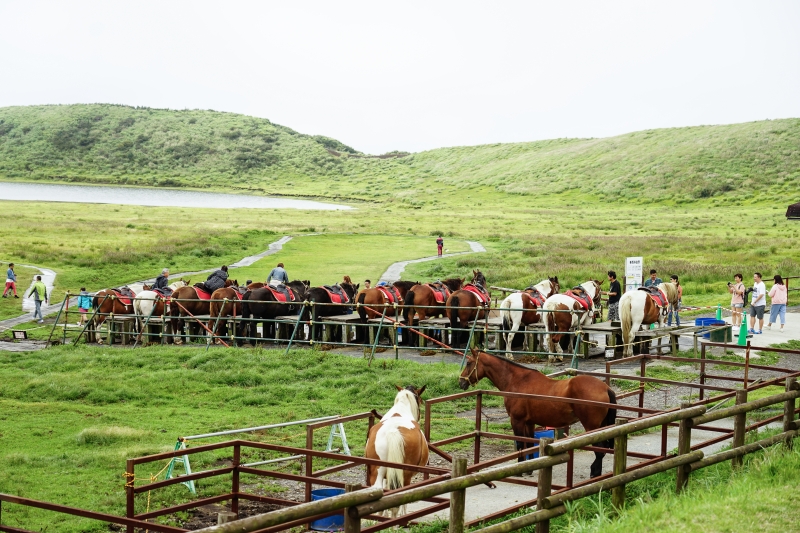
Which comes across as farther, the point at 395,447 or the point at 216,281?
the point at 216,281

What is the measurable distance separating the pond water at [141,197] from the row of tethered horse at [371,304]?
83271mm

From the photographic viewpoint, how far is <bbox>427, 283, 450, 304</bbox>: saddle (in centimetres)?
2189

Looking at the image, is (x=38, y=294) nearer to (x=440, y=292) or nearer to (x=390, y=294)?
(x=390, y=294)

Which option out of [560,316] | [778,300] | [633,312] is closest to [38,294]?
[560,316]

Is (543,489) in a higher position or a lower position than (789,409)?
lower

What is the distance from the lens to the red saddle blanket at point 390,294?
2238cm

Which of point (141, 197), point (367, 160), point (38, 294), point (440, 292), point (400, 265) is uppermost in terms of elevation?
point (367, 160)

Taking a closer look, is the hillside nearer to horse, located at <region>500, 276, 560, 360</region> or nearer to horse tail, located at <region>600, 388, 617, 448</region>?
horse, located at <region>500, 276, 560, 360</region>

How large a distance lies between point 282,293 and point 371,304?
3.22m

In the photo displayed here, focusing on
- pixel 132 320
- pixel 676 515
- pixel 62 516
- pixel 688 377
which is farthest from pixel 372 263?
pixel 676 515

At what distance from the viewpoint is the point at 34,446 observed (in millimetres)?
12297

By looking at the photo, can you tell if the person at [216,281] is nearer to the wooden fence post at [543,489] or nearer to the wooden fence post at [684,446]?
the wooden fence post at [684,446]

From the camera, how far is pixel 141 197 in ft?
397

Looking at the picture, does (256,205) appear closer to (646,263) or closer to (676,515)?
(646,263)
